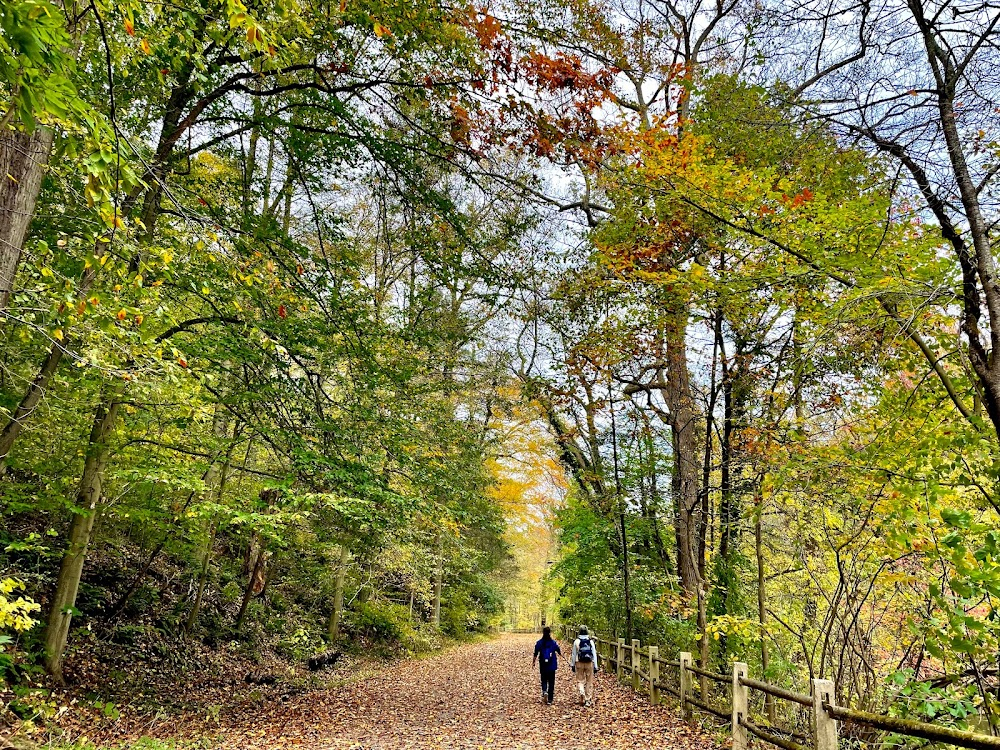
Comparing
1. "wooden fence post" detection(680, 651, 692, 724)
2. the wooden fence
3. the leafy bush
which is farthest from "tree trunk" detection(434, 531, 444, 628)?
"wooden fence post" detection(680, 651, 692, 724)

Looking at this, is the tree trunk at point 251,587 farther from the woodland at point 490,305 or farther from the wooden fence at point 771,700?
the wooden fence at point 771,700

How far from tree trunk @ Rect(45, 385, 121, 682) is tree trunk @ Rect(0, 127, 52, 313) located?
3559 mm

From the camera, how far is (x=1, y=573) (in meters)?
6.86

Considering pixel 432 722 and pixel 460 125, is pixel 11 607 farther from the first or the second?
pixel 432 722

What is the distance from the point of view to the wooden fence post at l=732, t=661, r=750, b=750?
6.10m

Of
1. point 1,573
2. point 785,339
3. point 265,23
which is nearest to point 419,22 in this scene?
point 265,23

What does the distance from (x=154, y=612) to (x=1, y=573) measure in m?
4.52

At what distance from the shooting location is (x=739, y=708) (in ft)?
20.2

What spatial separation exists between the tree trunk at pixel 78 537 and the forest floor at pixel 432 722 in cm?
150

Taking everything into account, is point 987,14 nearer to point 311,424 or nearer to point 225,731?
point 311,424

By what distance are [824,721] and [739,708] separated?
2271 mm

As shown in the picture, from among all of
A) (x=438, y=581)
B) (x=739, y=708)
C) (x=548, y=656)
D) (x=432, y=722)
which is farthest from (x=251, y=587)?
(x=739, y=708)

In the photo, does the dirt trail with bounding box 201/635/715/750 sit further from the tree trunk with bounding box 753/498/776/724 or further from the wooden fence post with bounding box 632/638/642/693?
the tree trunk with bounding box 753/498/776/724

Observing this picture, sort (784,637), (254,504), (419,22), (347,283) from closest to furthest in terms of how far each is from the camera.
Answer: (419,22), (254,504), (347,283), (784,637)
